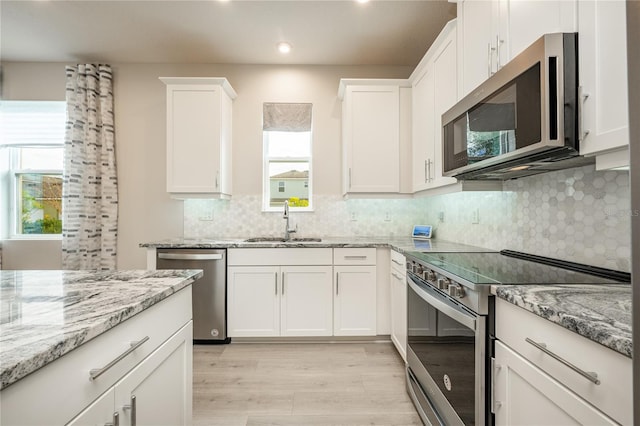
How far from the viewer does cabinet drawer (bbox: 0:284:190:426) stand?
0.58 meters

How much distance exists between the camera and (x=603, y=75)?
1.03 meters

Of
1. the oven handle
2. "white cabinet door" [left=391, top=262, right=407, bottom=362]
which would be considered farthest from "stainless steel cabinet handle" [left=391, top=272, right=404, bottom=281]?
the oven handle

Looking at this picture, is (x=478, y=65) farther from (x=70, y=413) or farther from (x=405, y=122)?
(x=70, y=413)

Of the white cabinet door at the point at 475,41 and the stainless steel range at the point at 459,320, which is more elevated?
the white cabinet door at the point at 475,41

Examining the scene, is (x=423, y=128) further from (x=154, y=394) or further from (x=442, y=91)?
(x=154, y=394)

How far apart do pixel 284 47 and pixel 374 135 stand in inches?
49.5

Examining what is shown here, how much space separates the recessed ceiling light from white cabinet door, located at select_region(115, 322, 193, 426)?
2735 mm

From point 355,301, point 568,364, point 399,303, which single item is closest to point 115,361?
point 568,364

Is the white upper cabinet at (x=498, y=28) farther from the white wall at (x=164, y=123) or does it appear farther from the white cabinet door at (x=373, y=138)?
the white wall at (x=164, y=123)

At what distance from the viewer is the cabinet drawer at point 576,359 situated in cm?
68

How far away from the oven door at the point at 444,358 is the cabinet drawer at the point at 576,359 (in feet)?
0.56

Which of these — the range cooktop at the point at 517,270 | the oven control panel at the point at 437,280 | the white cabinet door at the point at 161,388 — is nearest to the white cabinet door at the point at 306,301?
the oven control panel at the point at 437,280

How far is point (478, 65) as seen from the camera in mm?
1794

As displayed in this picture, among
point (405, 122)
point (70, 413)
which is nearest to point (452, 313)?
point (70, 413)
